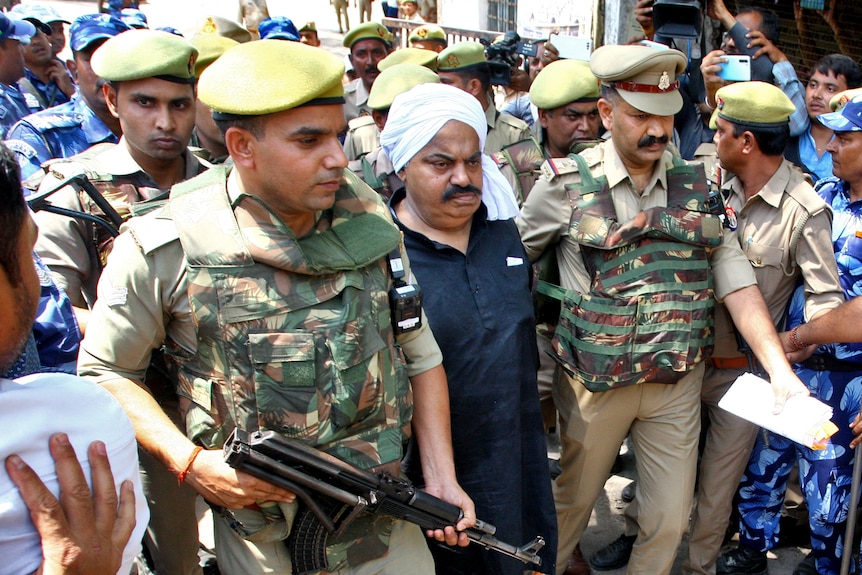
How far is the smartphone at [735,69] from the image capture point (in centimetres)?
406

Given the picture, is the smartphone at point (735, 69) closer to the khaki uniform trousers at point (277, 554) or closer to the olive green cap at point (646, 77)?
the olive green cap at point (646, 77)

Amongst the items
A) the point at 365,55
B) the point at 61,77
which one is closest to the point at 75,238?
the point at 61,77

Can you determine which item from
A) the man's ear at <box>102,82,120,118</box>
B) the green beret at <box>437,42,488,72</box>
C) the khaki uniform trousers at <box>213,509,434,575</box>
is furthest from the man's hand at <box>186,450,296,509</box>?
the green beret at <box>437,42,488,72</box>

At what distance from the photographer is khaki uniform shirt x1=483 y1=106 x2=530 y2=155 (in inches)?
191

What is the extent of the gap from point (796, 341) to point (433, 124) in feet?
5.44

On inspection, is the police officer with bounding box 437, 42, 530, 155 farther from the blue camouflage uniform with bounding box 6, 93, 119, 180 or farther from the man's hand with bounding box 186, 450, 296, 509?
the man's hand with bounding box 186, 450, 296, 509

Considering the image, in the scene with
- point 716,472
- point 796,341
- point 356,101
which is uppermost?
point 356,101

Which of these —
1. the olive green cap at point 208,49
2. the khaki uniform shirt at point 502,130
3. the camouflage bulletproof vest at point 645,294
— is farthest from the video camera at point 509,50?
the camouflage bulletproof vest at point 645,294

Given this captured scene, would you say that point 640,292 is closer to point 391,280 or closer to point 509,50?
point 391,280

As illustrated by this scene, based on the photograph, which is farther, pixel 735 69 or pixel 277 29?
pixel 277 29

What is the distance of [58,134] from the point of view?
3.58 metres

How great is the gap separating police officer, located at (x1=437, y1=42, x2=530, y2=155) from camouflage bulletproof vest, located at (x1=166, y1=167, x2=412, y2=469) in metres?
3.01

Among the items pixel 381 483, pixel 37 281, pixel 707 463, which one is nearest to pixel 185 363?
pixel 381 483

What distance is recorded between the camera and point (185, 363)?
200cm
